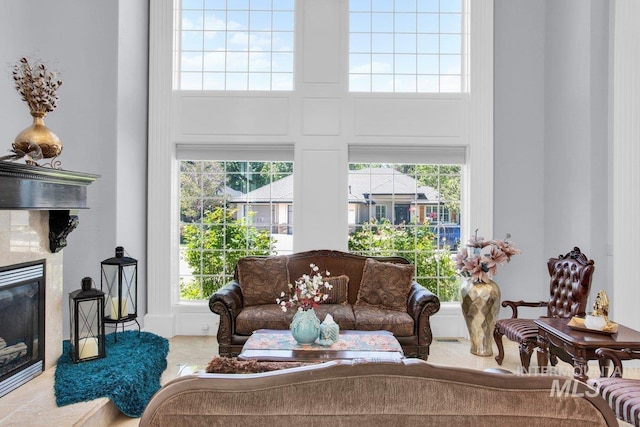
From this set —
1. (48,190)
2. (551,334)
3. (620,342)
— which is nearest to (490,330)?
(551,334)

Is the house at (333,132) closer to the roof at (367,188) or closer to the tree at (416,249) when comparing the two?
the roof at (367,188)

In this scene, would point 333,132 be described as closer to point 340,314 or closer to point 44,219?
point 340,314

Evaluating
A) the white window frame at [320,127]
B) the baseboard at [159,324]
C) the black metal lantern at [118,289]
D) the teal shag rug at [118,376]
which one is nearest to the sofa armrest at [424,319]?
the white window frame at [320,127]

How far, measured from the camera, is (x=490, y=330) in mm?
4414

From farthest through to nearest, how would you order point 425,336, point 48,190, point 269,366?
point 425,336
point 48,190
point 269,366

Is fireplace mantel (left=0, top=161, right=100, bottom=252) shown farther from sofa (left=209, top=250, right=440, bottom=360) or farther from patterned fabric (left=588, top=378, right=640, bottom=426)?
patterned fabric (left=588, top=378, right=640, bottom=426)

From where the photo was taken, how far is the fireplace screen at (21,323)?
282cm

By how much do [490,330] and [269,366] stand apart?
11.1ft

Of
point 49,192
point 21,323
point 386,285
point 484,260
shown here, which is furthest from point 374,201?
point 21,323

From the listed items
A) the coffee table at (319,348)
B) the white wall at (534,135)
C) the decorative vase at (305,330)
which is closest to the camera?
the coffee table at (319,348)

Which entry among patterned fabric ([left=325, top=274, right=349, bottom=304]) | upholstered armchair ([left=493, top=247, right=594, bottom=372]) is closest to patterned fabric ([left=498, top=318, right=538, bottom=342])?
upholstered armchair ([left=493, top=247, right=594, bottom=372])

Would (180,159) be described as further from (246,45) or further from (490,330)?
(490,330)

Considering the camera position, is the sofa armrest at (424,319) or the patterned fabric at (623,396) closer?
the patterned fabric at (623,396)

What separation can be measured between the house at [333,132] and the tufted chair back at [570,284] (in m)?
0.41
